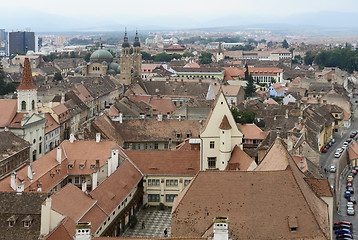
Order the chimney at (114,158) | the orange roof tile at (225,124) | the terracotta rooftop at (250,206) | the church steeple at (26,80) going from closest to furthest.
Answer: the terracotta rooftop at (250,206), the orange roof tile at (225,124), the chimney at (114,158), the church steeple at (26,80)

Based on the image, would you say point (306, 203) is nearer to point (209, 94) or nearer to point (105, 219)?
point (105, 219)

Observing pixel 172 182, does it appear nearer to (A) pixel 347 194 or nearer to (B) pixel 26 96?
(A) pixel 347 194

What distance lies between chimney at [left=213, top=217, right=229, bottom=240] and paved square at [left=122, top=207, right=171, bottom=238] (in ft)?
71.0

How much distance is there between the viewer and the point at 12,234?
40.9 metres

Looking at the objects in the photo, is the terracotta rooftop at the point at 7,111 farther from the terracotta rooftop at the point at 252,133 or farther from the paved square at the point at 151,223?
the terracotta rooftop at the point at 252,133

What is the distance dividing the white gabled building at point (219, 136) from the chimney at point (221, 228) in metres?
26.7

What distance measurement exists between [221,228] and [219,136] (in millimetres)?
27347

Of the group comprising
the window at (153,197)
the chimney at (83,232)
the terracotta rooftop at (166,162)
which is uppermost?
the chimney at (83,232)

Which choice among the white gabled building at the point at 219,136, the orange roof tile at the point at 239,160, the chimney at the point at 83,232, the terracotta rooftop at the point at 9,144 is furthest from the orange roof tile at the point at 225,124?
the chimney at the point at 83,232

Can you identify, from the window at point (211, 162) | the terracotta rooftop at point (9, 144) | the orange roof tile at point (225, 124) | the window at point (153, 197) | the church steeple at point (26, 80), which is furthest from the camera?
the church steeple at point (26, 80)

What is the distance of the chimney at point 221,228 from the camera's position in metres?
31.3

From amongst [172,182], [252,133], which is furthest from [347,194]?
[172,182]

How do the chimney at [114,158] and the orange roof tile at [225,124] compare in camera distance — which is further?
the chimney at [114,158]

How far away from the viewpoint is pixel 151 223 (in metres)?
56.1
